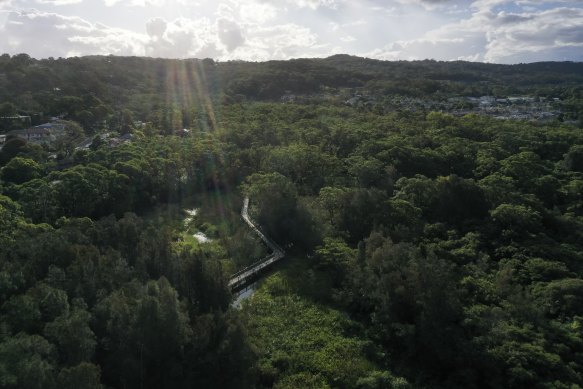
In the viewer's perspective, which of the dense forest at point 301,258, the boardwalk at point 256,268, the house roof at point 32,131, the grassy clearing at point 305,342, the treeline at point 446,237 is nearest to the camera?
the dense forest at point 301,258

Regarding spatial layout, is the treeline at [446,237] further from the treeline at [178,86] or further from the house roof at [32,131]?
the treeline at [178,86]

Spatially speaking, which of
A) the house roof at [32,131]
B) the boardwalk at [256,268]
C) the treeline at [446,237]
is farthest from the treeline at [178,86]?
the boardwalk at [256,268]

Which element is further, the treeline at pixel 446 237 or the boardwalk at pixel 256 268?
the boardwalk at pixel 256 268

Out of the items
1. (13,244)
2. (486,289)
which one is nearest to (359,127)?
(486,289)

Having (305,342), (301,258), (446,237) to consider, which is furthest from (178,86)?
(305,342)

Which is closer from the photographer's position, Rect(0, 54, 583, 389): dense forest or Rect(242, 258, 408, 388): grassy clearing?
Rect(0, 54, 583, 389): dense forest

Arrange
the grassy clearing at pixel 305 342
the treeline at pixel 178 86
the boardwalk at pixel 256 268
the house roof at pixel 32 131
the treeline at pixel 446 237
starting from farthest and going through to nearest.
Answer: the treeline at pixel 178 86
the house roof at pixel 32 131
the boardwalk at pixel 256 268
the treeline at pixel 446 237
the grassy clearing at pixel 305 342

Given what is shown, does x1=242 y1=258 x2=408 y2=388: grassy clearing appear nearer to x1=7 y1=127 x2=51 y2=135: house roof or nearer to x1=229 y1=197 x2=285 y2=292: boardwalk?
x1=229 y1=197 x2=285 y2=292: boardwalk

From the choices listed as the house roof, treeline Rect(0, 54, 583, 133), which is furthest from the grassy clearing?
treeline Rect(0, 54, 583, 133)

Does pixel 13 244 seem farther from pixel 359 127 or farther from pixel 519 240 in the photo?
pixel 359 127
